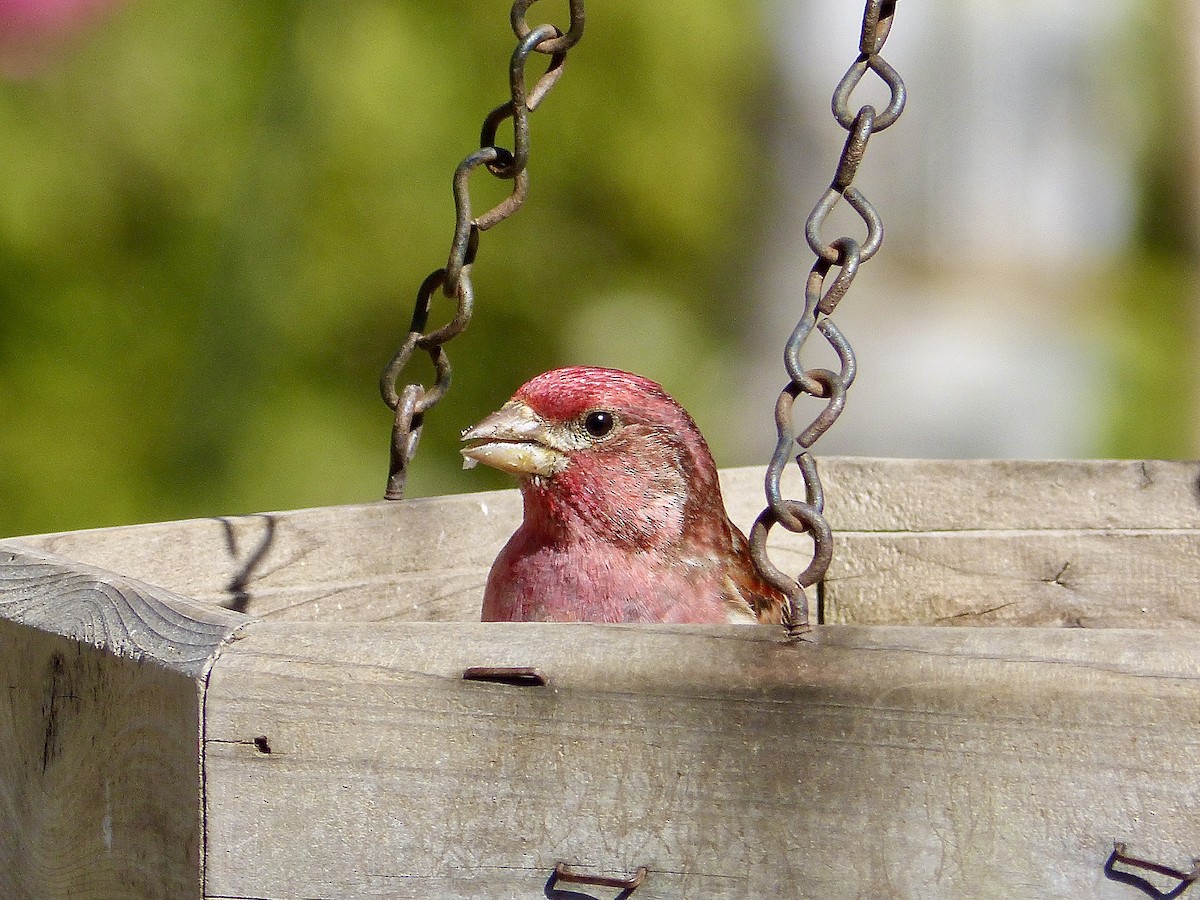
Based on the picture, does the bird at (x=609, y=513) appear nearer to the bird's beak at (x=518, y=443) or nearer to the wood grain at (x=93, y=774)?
the bird's beak at (x=518, y=443)

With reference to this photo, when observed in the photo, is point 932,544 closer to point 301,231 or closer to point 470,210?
point 470,210

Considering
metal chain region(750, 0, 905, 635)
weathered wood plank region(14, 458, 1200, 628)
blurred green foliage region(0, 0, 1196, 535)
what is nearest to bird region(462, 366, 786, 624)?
weathered wood plank region(14, 458, 1200, 628)

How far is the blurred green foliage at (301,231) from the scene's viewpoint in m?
4.60

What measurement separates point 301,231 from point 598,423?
271cm

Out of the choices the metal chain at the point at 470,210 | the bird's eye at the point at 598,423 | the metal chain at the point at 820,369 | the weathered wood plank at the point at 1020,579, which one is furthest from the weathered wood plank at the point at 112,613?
the weathered wood plank at the point at 1020,579

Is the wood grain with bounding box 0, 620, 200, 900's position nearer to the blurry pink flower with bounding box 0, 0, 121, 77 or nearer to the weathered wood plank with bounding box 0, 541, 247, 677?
the weathered wood plank with bounding box 0, 541, 247, 677

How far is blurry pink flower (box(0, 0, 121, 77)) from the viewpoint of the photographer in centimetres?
425

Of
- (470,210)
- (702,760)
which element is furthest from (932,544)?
(702,760)

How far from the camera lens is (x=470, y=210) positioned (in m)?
2.28

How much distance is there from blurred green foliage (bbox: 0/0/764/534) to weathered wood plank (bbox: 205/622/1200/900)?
3.28 m

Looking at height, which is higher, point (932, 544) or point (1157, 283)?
point (1157, 283)

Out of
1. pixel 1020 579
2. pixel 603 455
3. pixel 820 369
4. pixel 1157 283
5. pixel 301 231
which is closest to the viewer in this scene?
pixel 820 369

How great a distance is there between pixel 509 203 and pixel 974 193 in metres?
3.47

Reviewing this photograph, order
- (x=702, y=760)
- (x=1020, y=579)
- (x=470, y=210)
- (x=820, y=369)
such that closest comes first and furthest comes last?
(x=702, y=760) < (x=820, y=369) < (x=470, y=210) < (x=1020, y=579)
